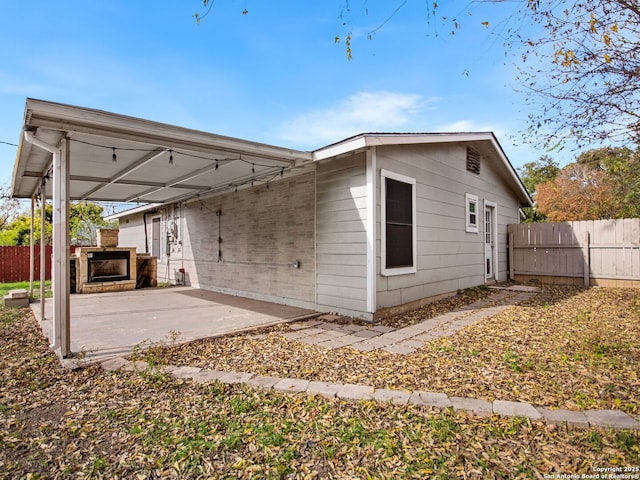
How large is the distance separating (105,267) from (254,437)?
376 inches

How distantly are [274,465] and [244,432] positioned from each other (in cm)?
39

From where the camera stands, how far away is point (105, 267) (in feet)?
32.0

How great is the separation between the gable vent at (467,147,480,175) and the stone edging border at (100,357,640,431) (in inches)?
271

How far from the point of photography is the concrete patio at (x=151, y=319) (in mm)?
4152

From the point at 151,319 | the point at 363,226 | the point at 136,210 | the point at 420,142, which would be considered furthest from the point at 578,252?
the point at 136,210

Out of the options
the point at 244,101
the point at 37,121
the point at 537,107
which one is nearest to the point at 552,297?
the point at 537,107

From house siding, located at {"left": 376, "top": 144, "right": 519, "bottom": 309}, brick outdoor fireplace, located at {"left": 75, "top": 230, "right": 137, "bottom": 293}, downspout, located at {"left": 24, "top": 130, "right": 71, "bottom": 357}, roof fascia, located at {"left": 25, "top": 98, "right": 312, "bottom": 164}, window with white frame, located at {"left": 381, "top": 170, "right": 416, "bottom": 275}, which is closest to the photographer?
roof fascia, located at {"left": 25, "top": 98, "right": 312, "bottom": 164}

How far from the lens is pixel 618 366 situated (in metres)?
3.08

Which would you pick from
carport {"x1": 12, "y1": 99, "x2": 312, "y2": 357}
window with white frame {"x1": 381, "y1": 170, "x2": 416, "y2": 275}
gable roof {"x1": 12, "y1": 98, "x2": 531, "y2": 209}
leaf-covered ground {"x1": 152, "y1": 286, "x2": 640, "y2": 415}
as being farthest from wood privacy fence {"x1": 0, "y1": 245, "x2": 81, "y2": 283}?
window with white frame {"x1": 381, "y1": 170, "x2": 416, "y2": 275}

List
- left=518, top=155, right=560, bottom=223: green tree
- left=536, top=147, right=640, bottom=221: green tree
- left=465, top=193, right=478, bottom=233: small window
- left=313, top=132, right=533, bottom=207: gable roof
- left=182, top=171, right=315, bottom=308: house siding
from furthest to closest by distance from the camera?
1. left=518, top=155, right=560, bottom=223: green tree
2. left=536, top=147, right=640, bottom=221: green tree
3. left=465, top=193, right=478, bottom=233: small window
4. left=182, top=171, right=315, bottom=308: house siding
5. left=313, top=132, right=533, bottom=207: gable roof

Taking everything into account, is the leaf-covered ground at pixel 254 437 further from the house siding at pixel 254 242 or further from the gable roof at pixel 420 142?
the house siding at pixel 254 242

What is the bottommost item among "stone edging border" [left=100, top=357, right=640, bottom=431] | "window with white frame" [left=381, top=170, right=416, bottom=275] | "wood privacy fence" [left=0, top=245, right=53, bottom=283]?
"stone edging border" [left=100, top=357, right=640, bottom=431]

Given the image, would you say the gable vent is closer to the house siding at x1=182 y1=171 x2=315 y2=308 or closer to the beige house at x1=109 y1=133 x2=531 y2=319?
the beige house at x1=109 y1=133 x2=531 y2=319

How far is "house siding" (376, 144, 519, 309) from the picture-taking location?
5.76 m
